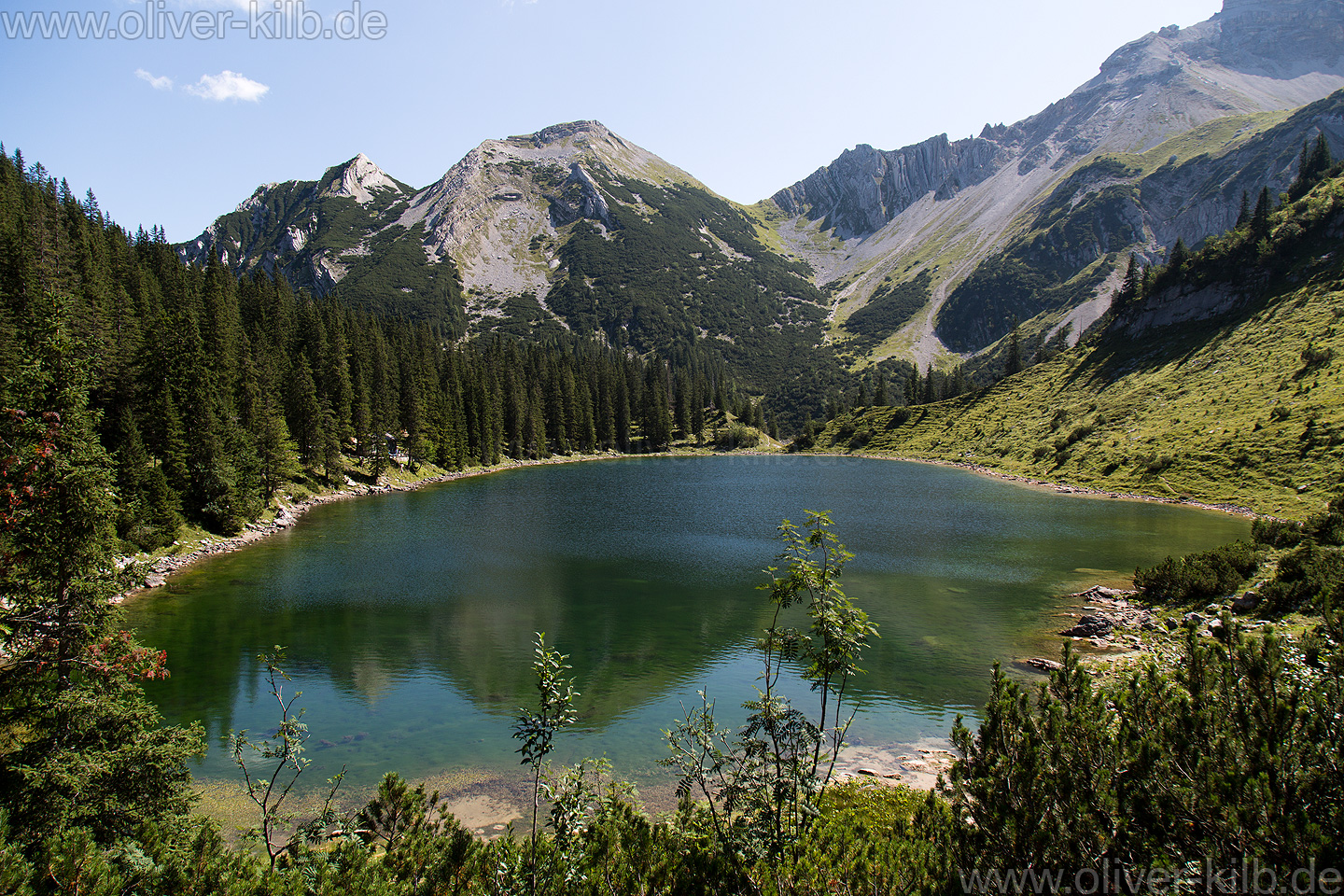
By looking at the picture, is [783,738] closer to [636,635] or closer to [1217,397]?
[636,635]


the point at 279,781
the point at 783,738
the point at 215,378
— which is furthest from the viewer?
the point at 215,378

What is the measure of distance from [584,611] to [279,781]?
16879 mm

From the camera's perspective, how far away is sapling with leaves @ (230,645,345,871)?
860 centimetres

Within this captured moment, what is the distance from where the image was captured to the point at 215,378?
185 feet

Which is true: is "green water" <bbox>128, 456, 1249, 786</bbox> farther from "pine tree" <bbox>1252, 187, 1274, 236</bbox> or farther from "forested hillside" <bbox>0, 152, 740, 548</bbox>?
"pine tree" <bbox>1252, 187, 1274, 236</bbox>

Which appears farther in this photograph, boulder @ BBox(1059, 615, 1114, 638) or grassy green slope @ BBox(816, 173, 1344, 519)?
grassy green slope @ BBox(816, 173, 1344, 519)

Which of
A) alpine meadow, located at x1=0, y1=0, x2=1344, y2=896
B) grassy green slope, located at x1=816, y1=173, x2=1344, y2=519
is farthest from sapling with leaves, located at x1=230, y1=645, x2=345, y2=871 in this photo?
grassy green slope, located at x1=816, y1=173, x2=1344, y2=519

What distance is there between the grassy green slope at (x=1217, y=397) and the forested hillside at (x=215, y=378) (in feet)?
255

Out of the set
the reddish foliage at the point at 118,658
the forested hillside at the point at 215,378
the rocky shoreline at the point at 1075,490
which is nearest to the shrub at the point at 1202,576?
the rocky shoreline at the point at 1075,490

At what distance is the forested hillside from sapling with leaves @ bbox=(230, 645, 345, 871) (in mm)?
5214

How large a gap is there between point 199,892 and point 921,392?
6756 inches

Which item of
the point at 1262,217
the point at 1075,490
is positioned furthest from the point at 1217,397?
the point at 1262,217

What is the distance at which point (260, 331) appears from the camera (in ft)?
247

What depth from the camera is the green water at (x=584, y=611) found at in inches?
819
